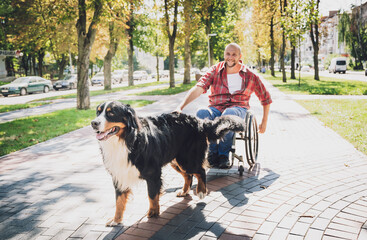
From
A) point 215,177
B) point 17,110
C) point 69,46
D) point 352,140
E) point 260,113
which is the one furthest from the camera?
point 69,46

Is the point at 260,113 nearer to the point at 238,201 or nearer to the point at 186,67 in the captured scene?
the point at 238,201

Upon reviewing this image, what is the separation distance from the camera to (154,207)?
3295 mm

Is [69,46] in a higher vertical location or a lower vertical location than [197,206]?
higher

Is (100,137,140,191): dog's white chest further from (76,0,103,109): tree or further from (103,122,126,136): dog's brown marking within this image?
(76,0,103,109): tree

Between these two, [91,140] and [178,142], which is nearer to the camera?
[178,142]

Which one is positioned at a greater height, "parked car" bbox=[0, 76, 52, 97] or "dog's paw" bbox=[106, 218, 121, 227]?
"parked car" bbox=[0, 76, 52, 97]

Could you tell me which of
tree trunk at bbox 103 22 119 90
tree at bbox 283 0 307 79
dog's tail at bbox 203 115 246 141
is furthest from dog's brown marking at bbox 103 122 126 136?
tree trunk at bbox 103 22 119 90

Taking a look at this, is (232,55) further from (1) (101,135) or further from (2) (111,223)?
(2) (111,223)

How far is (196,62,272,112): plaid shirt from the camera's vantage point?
4703 mm

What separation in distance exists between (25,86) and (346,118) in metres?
25.6

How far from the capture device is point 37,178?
15.9 ft

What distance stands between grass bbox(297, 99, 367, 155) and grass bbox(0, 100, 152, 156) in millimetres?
7413

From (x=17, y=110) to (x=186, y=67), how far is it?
15398 millimetres

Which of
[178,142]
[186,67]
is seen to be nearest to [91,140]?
[178,142]
